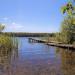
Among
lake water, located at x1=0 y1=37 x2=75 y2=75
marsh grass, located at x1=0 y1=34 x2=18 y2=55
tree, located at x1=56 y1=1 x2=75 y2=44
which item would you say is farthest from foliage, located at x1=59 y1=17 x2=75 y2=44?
lake water, located at x1=0 y1=37 x2=75 y2=75

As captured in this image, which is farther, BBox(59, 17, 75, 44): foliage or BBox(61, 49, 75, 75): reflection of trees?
BBox(59, 17, 75, 44): foliage

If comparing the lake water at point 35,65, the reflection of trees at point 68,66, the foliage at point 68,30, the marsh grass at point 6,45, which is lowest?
the reflection of trees at point 68,66

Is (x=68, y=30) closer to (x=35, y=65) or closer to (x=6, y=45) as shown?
(x=6, y=45)

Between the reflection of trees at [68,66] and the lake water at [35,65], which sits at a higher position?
the lake water at [35,65]

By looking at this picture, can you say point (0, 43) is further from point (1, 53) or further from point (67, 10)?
point (67, 10)

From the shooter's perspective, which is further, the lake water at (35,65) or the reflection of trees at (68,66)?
the reflection of trees at (68,66)

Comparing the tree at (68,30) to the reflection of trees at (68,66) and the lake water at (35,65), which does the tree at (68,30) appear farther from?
the reflection of trees at (68,66)

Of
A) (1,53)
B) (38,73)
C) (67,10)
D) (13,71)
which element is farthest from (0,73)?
(1,53)

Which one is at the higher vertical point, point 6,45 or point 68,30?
point 68,30

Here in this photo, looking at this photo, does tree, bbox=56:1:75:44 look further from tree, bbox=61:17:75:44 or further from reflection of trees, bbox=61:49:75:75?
reflection of trees, bbox=61:49:75:75

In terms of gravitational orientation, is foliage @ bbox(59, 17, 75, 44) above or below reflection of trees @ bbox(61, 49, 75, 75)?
above

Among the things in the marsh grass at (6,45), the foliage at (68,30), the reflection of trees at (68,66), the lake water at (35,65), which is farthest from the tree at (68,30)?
the reflection of trees at (68,66)

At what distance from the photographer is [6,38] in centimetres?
2897

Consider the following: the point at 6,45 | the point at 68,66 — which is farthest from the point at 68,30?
the point at 68,66
